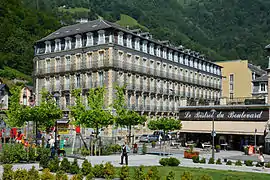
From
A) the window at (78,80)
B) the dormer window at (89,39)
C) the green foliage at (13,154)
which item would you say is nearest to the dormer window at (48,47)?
the window at (78,80)

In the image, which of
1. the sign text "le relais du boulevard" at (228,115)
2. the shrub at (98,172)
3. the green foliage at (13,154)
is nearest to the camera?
the shrub at (98,172)

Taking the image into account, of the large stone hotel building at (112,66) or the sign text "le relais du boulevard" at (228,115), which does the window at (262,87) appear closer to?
the large stone hotel building at (112,66)

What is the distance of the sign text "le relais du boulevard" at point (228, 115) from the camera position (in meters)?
39.8

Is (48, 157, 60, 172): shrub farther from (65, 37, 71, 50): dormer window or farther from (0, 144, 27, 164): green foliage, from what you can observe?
(65, 37, 71, 50): dormer window

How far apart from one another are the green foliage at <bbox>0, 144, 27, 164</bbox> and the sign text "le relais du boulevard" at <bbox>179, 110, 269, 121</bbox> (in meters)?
20.9

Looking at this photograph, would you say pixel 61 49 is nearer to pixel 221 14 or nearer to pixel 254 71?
pixel 254 71

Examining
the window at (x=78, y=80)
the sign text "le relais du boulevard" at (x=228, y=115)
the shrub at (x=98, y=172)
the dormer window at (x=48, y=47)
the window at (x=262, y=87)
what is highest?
the dormer window at (x=48, y=47)

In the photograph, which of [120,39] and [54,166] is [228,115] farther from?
[54,166]

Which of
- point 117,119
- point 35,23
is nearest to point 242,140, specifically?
point 117,119

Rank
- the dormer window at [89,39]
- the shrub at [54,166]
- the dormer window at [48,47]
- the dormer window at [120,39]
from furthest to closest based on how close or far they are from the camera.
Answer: the dormer window at [48,47], the dormer window at [89,39], the dormer window at [120,39], the shrub at [54,166]

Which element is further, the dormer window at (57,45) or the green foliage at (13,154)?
the dormer window at (57,45)

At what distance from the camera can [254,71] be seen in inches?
3334

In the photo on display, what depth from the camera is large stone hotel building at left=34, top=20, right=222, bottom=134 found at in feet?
187

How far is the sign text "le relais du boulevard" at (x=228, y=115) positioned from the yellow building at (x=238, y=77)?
3861 cm
